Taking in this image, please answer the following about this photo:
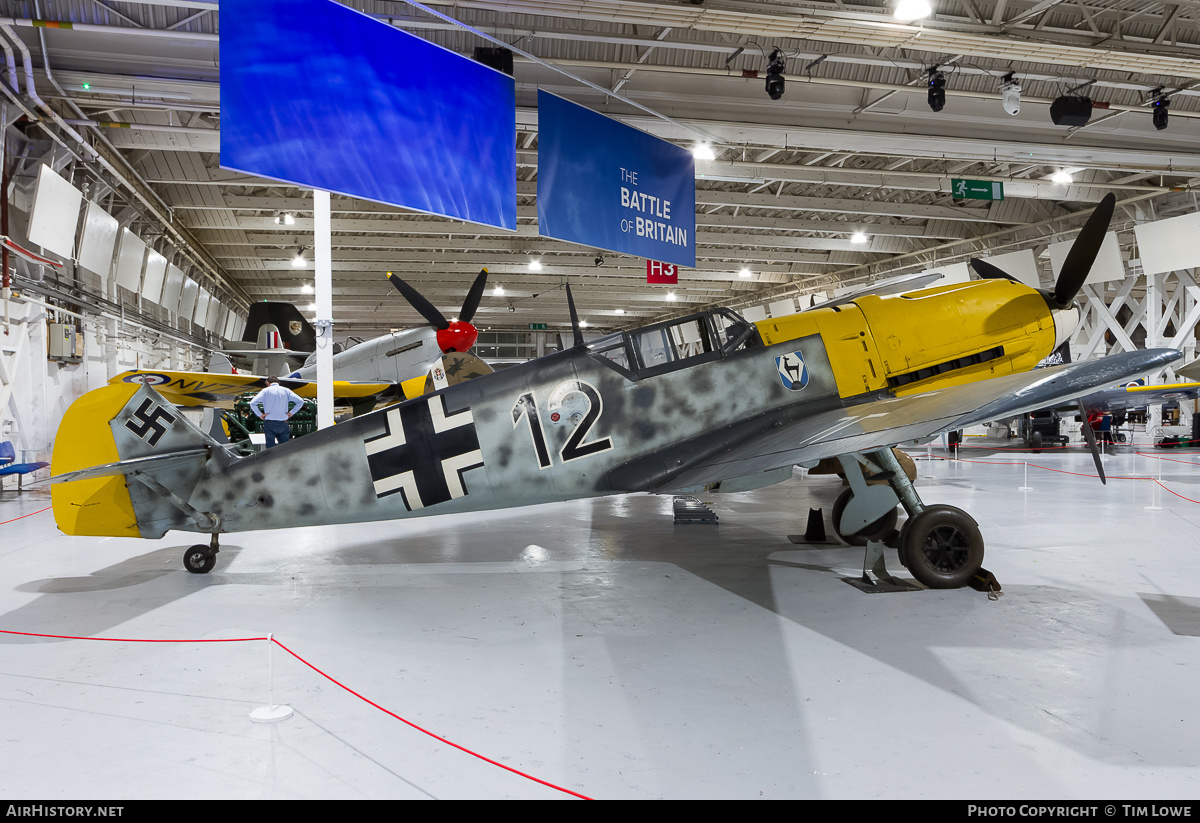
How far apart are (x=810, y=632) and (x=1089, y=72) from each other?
12999 millimetres

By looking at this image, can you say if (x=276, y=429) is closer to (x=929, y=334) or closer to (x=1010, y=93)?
(x=929, y=334)

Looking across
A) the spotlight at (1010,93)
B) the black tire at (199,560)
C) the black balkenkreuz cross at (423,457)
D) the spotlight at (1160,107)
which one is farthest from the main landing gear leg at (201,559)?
the spotlight at (1160,107)

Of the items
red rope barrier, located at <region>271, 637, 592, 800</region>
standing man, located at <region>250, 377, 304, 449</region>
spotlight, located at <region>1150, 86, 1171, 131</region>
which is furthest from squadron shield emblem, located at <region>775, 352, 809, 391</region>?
spotlight, located at <region>1150, 86, 1171, 131</region>

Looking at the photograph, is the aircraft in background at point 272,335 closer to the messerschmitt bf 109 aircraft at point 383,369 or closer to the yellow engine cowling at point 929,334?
the messerschmitt bf 109 aircraft at point 383,369

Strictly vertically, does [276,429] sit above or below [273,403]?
below

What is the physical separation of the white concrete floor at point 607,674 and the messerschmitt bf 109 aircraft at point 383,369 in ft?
21.6

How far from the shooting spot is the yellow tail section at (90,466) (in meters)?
4.95

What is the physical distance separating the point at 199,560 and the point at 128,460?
100 centimetres

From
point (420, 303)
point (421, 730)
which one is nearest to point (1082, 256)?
point (421, 730)

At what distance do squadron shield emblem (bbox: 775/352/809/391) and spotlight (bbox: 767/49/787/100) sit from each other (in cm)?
621

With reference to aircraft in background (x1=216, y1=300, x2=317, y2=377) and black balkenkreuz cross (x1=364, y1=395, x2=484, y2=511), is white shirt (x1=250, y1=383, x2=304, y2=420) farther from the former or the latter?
aircraft in background (x1=216, y1=300, x2=317, y2=377)

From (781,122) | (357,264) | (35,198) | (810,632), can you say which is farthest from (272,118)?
(357,264)

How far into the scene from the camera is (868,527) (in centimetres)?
534
